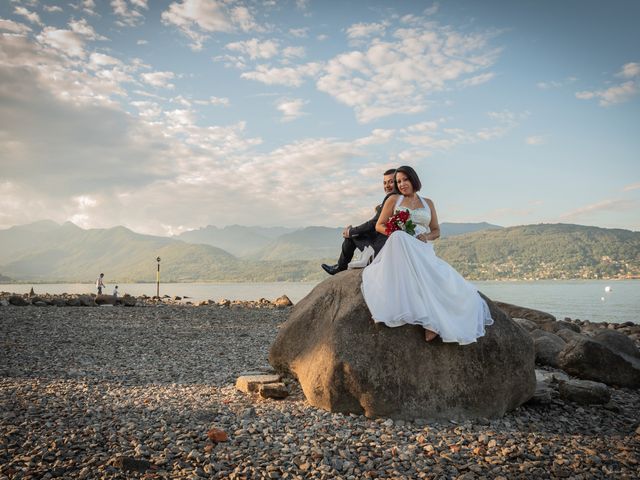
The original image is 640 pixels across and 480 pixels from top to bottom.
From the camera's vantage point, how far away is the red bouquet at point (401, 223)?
788cm

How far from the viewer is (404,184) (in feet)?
26.5

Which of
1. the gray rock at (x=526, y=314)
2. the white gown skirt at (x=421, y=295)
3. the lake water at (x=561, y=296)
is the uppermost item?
the white gown skirt at (x=421, y=295)

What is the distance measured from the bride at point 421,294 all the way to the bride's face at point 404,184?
2.56ft

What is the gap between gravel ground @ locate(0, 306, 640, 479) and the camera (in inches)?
207

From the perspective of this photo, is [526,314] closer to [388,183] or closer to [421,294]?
[388,183]

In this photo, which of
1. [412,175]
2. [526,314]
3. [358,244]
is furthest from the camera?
[526,314]

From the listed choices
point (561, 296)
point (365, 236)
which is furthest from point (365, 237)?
point (561, 296)

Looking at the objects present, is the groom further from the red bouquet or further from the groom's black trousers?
the red bouquet

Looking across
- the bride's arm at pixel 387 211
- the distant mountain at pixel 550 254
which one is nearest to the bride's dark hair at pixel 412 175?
the bride's arm at pixel 387 211

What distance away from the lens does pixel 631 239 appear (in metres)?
140

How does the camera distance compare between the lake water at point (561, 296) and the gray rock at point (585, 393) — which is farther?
the lake water at point (561, 296)

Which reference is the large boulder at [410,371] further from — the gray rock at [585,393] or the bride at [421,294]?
the gray rock at [585,393]

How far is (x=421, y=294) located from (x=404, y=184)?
2176mm

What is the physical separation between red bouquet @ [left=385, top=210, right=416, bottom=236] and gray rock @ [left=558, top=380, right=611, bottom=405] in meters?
4.43
